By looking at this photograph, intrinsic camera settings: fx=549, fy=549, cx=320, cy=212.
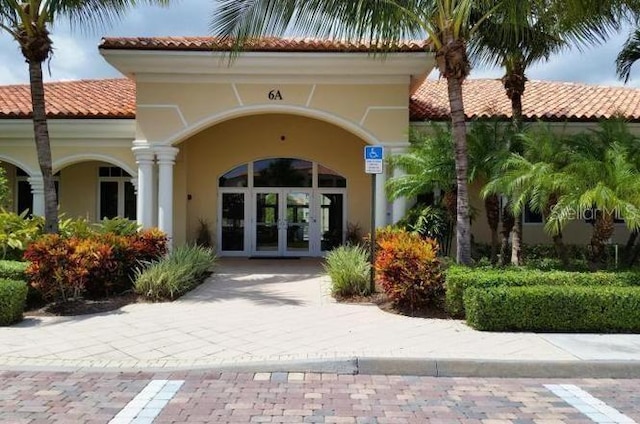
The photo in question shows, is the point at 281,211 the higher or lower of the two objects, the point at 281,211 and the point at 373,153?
the lower

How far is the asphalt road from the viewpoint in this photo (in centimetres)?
473

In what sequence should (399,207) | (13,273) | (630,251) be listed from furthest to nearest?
(399,207) < (630,251) < (13,273)

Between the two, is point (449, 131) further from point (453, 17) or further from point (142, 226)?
point (142, 226)

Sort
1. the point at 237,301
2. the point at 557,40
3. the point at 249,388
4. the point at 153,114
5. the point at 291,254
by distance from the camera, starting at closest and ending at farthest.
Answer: the point at 249,388, the point at 237,301, the point at 557,40, the point at 153,114, the point at 291,254

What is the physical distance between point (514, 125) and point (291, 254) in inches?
327

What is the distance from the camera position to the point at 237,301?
9766mm

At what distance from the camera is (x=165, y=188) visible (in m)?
13.5

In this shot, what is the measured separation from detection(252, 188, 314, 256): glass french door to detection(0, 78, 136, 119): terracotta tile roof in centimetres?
495

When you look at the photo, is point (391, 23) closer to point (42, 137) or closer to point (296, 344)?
point (296, 344)

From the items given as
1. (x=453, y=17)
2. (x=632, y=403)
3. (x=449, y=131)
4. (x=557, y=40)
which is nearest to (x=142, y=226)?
(x=449, y=131)

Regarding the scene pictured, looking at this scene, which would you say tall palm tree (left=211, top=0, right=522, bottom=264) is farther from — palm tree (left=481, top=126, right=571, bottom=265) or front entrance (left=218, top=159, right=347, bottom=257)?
front entrance (left=218, top=159, right=347, bottom=257)

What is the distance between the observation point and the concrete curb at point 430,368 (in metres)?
5.98

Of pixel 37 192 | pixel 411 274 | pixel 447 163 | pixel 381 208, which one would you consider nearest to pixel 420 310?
pixel 411 274

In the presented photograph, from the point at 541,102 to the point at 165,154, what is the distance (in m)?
11.0
